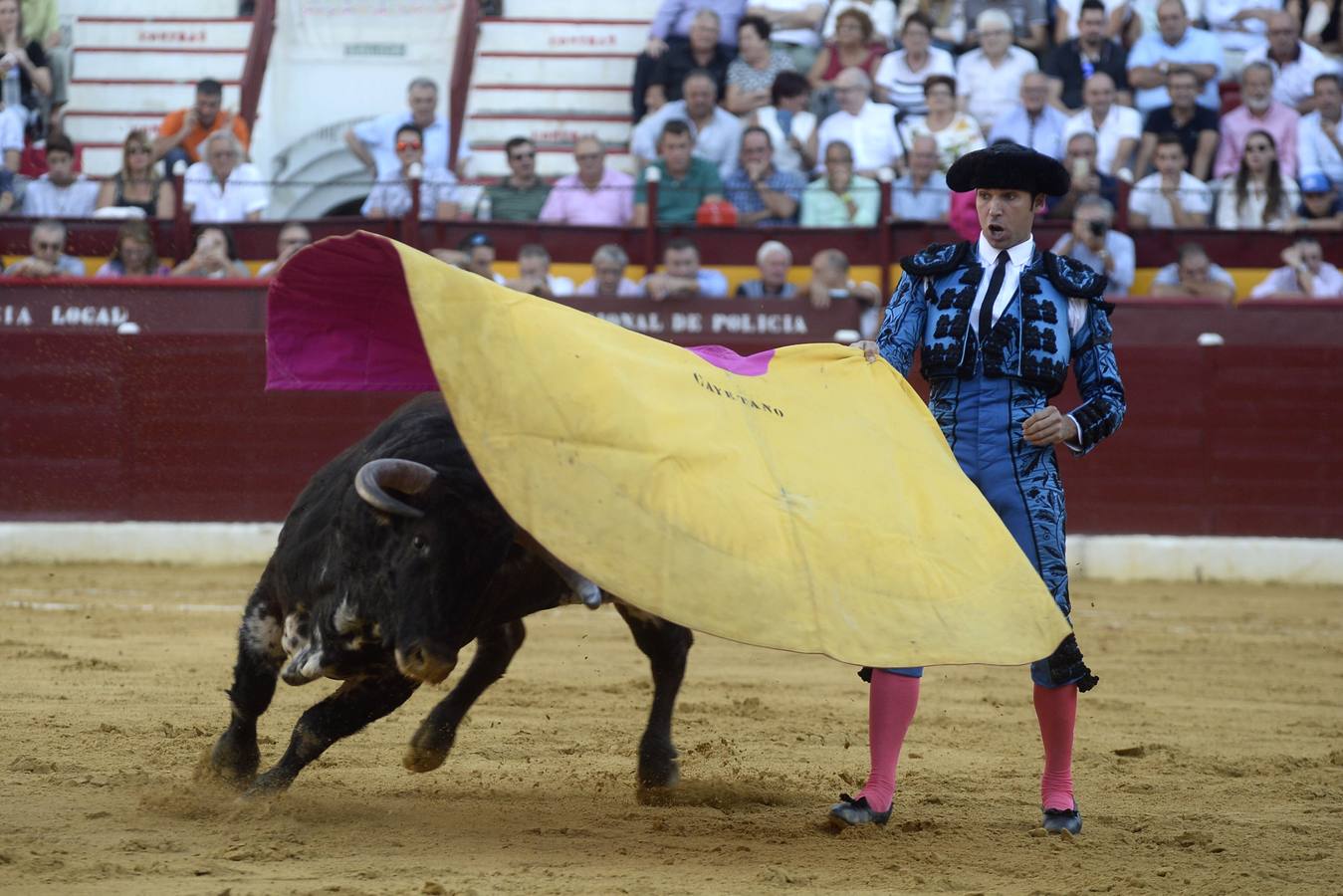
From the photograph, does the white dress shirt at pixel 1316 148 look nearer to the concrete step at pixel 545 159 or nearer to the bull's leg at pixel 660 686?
the concrete step at pixel 545 159

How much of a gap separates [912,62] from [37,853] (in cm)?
764

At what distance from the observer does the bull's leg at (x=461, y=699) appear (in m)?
3.63

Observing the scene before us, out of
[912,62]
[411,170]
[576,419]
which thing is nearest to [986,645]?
[576,419]

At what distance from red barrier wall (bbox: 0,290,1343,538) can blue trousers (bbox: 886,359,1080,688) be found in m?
5.21

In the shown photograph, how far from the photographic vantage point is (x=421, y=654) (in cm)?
312

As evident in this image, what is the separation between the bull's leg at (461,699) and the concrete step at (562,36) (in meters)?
7.71

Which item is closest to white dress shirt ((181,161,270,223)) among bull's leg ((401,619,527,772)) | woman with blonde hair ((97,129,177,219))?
woman with blonde hair ((97,129,177,219))

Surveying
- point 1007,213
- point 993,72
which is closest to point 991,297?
point 1007,213

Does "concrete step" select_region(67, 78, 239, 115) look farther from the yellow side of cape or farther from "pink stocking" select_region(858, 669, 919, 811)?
"pink stocking" select_region(858, 669, 919, 811)

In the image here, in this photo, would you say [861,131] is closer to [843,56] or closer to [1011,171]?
[843,56]

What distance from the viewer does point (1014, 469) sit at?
3406 millimetres

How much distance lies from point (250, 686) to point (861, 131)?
21.0ft

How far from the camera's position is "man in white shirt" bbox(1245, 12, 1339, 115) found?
380 inches

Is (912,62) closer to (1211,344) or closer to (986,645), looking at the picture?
(1211,344)
